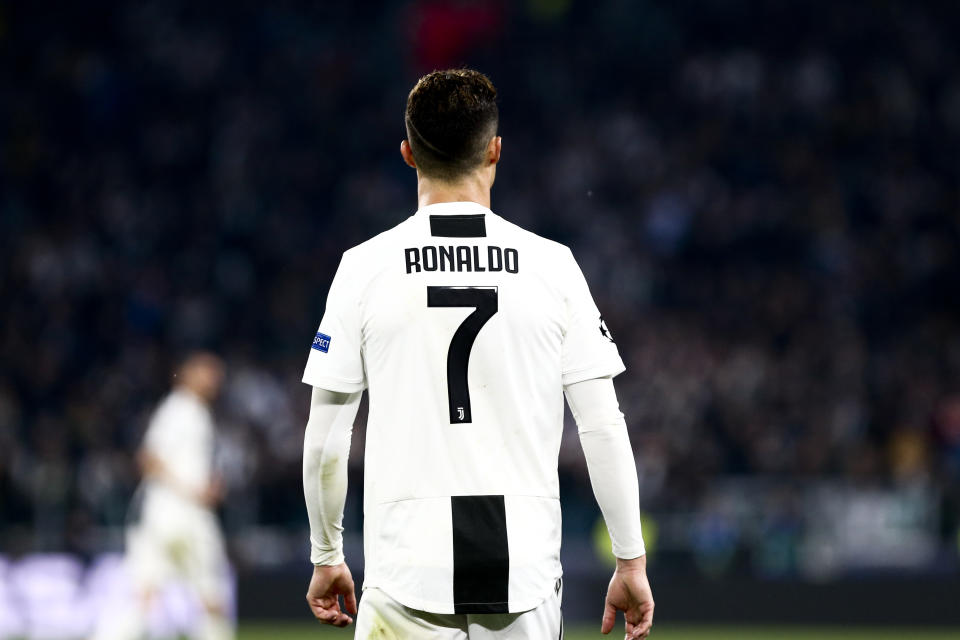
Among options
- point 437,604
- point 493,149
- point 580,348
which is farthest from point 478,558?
point 493,149

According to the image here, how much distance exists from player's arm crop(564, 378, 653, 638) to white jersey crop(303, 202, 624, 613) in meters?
0.07

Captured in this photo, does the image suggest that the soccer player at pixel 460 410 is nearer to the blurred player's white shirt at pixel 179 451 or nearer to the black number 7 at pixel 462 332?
the black number 7 at pixel 462 332

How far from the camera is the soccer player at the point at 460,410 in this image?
3326 mm

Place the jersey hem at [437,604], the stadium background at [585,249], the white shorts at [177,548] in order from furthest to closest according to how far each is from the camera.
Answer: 1. the stadium background at [585,249]
2. the white shorts at [177,548]
3. the jersey hem at [437,604]

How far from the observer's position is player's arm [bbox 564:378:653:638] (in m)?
3.41

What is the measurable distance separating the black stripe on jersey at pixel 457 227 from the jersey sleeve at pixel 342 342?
0.23m

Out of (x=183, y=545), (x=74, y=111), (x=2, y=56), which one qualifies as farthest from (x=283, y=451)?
(x=2, y=56)

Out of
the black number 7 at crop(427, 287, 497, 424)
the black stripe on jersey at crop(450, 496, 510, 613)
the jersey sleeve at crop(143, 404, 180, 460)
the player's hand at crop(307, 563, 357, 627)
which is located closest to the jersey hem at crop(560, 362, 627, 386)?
the black number 7 at crop(427, 287, 497, 424)

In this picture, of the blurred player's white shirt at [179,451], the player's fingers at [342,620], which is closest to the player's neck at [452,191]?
the player's fingers at [342,620]

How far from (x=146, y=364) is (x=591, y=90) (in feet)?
23.7

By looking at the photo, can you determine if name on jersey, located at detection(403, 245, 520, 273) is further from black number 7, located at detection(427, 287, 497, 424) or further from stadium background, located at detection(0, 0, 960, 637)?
stadium background, located at detection(0, 0, 960, 637)

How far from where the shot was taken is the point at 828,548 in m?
12.7

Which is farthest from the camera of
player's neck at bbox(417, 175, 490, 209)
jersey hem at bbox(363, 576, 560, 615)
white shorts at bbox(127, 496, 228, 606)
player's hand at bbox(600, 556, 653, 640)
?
white shorts at bbox(127, 496, 228, 606)

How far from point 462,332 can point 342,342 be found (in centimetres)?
29
